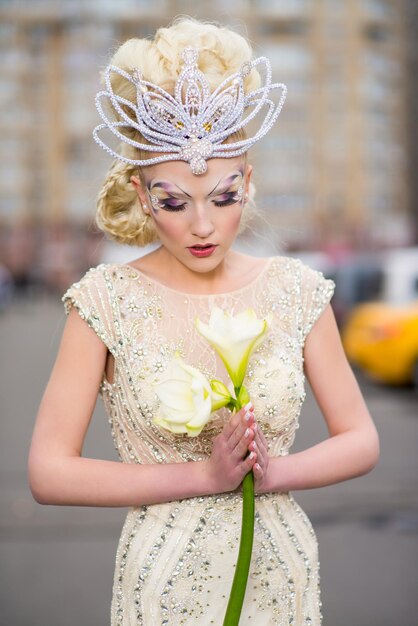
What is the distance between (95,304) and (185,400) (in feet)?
1.47

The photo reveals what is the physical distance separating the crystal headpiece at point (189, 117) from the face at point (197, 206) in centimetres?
2

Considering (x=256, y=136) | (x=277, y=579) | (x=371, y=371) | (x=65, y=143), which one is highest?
(x=65, y=143)

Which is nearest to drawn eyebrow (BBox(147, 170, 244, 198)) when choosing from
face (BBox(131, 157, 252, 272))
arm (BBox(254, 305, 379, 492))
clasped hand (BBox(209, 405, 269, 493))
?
face (BBox(131, 157, 252, 272))

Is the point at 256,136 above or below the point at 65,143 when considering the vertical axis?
below

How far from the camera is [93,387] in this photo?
6.57 ft

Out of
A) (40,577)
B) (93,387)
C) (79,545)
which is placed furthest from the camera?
(79,545)

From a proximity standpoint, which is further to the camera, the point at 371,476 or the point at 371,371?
the point at 371,371

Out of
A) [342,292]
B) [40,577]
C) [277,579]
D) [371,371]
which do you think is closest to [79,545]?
[40,577]

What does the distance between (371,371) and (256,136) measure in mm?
9709

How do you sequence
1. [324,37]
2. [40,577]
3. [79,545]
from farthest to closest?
[324,37]
[79,545]
[40,577]

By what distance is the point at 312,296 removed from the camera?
2.18 metres

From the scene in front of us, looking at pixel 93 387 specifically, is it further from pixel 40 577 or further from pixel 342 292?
pixel 342 292

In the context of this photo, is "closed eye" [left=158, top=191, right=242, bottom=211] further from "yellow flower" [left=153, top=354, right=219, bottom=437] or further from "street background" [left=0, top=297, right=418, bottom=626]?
"street background" [left=0, top=297, right=418, bottom=626]

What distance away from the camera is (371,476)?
7191mm
